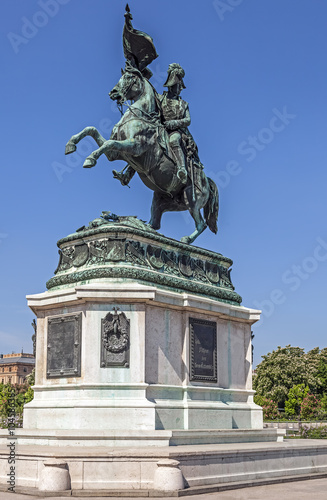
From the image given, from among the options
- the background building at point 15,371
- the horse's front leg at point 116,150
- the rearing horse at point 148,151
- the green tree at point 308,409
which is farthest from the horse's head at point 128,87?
the background building at point 15,371

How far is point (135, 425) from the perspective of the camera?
14508 mm

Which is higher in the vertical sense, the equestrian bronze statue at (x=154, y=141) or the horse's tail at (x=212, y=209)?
the equestrian bronze statue at (x=154, y=141)

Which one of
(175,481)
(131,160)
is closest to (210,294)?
(131,160)

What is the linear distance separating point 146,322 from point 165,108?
6.66 metres

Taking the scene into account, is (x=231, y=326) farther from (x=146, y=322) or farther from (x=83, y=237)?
(x=83, y=237)

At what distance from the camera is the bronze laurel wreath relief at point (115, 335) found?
15.1 metres

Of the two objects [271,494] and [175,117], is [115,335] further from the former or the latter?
[175,117]

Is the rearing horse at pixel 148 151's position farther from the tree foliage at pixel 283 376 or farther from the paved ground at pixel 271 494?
the tree foliage at pixel 283 376

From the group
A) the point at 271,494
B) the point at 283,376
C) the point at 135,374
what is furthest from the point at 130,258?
the point at 283,376

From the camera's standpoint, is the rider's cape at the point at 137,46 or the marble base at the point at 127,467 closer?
the marble base at the point at 127,467

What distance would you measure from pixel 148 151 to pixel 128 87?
182 centimetres

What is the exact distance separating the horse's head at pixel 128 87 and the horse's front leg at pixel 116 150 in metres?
1.42

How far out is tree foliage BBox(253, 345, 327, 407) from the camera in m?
67.1

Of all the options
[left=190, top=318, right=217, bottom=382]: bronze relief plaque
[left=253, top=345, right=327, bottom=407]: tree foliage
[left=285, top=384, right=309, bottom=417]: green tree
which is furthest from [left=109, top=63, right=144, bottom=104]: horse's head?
[left=253, top=345, right=327, bottom=407]: tree foliage
